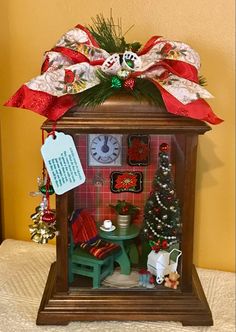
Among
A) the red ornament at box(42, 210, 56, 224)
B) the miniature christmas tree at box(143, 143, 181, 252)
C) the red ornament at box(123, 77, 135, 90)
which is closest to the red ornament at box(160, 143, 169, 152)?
the miniature christmas tree at box(143, 143, 181, 252)

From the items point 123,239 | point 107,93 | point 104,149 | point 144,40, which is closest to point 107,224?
point 123,239

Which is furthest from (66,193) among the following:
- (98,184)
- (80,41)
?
(80,41)

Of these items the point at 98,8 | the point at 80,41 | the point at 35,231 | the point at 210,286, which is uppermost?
the point at 98,8

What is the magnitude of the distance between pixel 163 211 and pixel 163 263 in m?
0.10

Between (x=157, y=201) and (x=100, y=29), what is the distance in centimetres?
35

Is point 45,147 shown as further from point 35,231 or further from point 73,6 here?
point 73,6

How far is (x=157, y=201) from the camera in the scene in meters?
0.91

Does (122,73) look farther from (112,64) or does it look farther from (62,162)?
(62,162)

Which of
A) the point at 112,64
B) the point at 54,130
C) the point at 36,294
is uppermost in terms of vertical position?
the point at 112,64

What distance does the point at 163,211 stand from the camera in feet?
2.97

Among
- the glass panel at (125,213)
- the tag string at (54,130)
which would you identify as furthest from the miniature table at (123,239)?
the tag string at (54,130)

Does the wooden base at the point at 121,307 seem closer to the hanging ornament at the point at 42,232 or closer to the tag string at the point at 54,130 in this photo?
the hanging ornament at the point at 42,232

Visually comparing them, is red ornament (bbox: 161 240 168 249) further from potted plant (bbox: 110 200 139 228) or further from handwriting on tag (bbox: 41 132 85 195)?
handwriting on tag (bbox: 41 132 85 195)

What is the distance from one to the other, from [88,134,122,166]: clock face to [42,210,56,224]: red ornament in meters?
0.12
